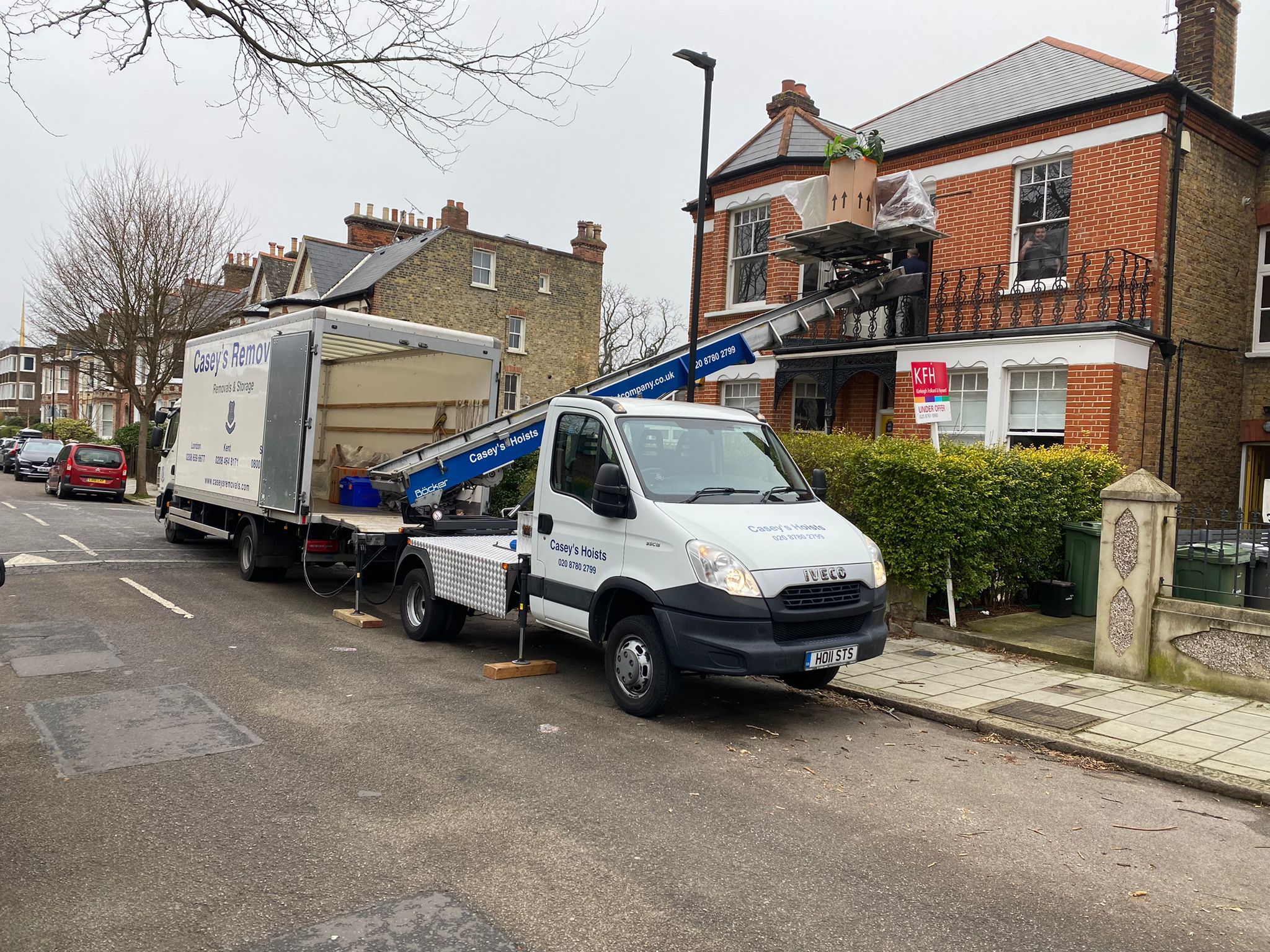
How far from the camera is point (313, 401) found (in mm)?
10383

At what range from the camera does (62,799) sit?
4.74 meters

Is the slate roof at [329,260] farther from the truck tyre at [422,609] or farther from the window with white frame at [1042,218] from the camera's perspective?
the truck tyre at [422,609]

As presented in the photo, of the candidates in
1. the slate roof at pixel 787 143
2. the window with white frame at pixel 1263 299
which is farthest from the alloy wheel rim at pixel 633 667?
the window with white frame at pixel 1263 299

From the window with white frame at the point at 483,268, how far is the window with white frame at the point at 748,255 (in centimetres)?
1932

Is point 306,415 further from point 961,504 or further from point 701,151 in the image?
point 961,504

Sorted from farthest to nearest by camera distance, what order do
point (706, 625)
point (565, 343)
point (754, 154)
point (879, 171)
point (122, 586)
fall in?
point (565, 343) < point (754, 154) < point (879, 171) < point (122, 586) < point (706, 625)

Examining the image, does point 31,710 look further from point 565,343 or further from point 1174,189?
point 565,343

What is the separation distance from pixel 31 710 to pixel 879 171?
14519 millimetres

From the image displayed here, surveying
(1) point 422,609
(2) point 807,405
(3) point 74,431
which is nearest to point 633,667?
(1) point 422,609

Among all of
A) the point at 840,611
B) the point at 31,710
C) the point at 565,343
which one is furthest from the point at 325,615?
the point at 565,343

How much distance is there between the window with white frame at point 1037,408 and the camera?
1313cm

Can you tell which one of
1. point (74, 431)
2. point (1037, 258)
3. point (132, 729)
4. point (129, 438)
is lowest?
point (132, 729)

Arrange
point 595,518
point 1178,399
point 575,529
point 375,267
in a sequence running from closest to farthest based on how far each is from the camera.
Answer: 1. point 595,518
2. point 575,529
3. point 1178,399
4. point 375,267

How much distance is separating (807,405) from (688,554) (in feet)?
38.7
